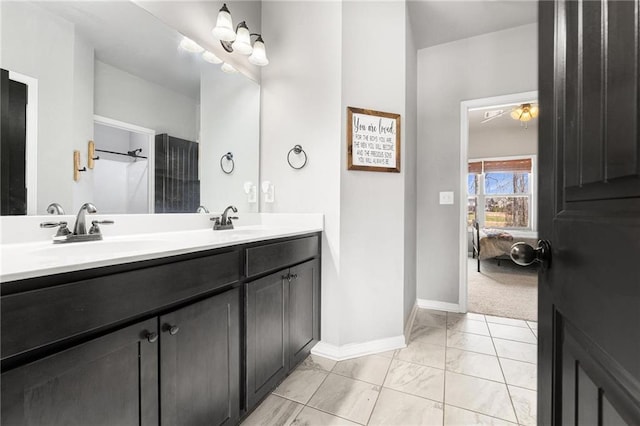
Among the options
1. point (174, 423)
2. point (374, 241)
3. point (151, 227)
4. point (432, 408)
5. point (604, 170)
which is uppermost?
point (604, 170)

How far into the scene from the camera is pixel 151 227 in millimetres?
1508

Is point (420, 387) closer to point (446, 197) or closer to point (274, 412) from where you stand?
point (274, 412)

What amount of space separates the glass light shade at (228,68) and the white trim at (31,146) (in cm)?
102

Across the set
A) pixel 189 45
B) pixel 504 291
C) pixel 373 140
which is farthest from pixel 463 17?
pixel 504 291

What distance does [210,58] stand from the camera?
5.95 ft

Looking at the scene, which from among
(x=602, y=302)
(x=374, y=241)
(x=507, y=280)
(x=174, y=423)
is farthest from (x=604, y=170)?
(x=507, y=280)

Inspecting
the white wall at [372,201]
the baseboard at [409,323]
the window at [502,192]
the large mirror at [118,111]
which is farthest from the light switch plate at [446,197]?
the window at [502,192]

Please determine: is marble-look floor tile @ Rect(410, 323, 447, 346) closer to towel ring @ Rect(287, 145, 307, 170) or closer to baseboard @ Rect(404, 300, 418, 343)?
baseboard @ Rect(404, 300, 418, 343)

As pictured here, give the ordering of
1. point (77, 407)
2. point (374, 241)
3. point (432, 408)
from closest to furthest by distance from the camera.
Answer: point (77, 407) < point (432, 408) < point (374, 241)

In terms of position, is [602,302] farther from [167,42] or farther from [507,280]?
[507,280]

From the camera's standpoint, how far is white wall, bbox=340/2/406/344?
6.37ft

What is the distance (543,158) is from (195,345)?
1216 mm

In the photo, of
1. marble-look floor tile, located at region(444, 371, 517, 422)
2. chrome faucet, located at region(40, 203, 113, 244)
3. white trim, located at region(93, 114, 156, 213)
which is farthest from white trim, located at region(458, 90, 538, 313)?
chrome faucet, located at region(40, 203, 113, 244)

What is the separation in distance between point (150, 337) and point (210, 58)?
1667 millimetres
